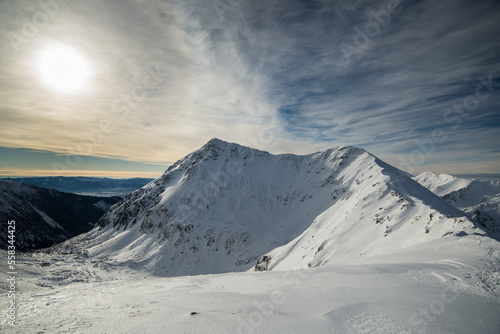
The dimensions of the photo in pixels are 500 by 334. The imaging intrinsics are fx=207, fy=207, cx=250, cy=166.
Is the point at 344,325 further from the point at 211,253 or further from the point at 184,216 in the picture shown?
the point at 184,216

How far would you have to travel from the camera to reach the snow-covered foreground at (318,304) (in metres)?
6.35

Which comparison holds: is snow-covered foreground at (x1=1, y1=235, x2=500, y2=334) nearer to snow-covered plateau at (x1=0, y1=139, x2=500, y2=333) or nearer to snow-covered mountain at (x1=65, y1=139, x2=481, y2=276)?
snow-covered plateau at (x1=0, y1=139, x2=500, y2=333)

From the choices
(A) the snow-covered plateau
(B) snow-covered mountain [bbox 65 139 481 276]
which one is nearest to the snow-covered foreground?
(A) the snow-covered plateau

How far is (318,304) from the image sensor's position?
7.62 metres

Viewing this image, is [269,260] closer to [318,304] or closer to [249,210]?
[249,210]

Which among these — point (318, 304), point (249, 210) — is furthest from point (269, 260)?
point (318, 304)

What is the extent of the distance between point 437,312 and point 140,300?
1214 cm

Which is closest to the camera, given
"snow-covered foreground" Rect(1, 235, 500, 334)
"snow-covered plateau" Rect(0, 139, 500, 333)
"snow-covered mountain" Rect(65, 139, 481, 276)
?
"snow-covered foreground" Rect(1, 235, 500, 334)

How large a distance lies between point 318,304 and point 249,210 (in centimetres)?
10227

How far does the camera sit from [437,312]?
662 cm

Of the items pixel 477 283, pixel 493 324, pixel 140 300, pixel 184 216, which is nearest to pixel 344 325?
pixel 493 324

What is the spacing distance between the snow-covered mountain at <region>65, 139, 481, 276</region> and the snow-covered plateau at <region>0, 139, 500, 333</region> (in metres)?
0.59

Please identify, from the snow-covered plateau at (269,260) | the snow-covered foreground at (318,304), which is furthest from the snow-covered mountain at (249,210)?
the snow-covered foreground at (318,304)

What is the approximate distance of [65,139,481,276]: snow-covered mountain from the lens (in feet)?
182
